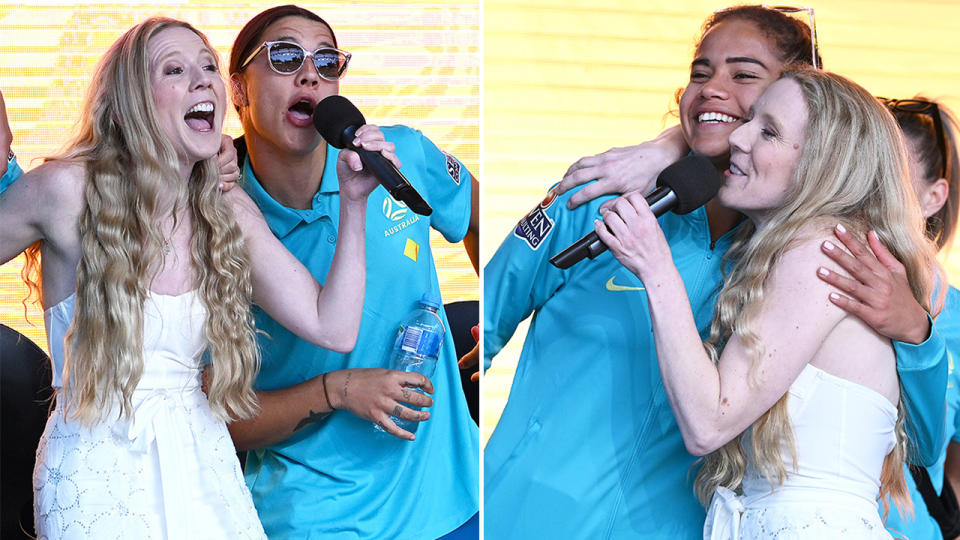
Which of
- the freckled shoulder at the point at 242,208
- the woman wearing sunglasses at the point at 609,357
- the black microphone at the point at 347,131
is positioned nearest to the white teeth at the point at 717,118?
the woman wearing sunglasses at the point at 609,357

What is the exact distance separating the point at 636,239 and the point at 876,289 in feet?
1.49

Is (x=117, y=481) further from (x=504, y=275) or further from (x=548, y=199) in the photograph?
(x=548, y=199)

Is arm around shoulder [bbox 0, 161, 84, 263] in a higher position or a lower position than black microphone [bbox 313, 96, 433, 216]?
lower

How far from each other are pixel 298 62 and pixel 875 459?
54.1 inches

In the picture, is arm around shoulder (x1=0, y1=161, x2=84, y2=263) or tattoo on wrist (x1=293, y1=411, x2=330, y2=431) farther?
tattoo on wrist (x1=293, y1=411, x2=330, y2=431)

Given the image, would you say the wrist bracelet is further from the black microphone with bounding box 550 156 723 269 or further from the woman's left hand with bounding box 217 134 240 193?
the black microphone with bounding box 550 156 723 269

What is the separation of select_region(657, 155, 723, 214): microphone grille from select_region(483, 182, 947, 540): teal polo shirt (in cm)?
22

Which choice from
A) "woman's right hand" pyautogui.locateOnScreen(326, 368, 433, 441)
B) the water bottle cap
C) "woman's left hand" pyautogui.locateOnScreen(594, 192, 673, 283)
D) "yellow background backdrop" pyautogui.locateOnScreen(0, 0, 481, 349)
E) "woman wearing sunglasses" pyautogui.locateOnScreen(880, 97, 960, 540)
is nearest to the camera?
"woman's left hand" pyautogui.locateOnScreen(594, 192, 673, 283)

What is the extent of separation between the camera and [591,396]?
2086 millimetres

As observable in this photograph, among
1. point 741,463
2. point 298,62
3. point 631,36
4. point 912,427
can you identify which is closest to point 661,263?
point 741,463

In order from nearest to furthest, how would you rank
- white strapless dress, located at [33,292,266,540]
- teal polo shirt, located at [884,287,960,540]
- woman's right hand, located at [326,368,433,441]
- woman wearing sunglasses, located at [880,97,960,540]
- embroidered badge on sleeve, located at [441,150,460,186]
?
1. white strapless dress, located at [33,292,266,540]
2. woman's right hand, located at [326,368,433,441]
3. embroidered badge on sleeve, located at [441,150,460,186]
4. teal polo shirt, located at [884,287,960,540]
5. woman wearing sunglasses, located at [880,97,960,540]

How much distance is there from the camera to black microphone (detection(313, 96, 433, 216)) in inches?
69.2

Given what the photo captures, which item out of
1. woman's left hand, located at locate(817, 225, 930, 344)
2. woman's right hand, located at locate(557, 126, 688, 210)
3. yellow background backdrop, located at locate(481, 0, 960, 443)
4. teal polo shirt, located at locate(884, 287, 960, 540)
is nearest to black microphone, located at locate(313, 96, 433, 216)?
woman's right hand, located at locate(557, 126, 688, 210)

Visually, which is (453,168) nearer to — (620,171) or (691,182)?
(620,171)
